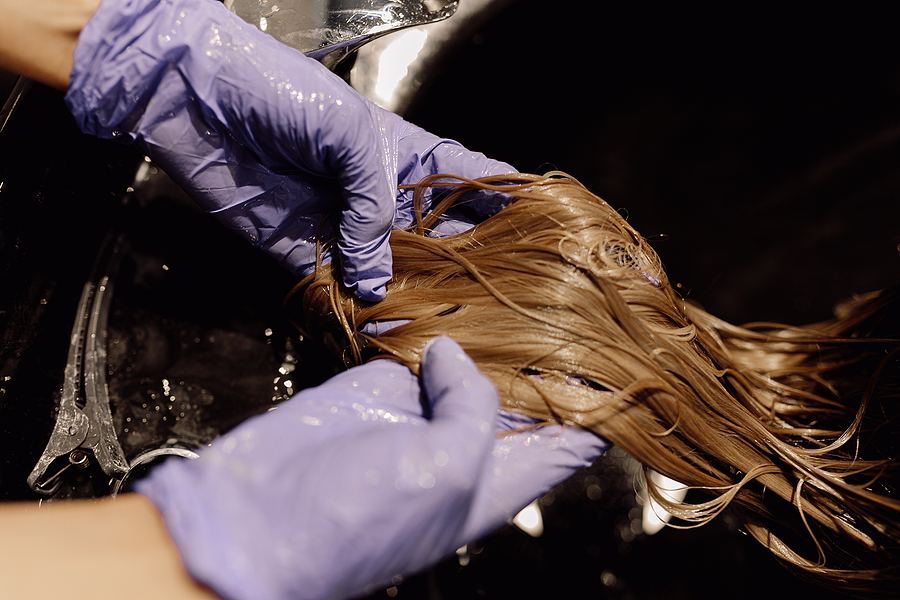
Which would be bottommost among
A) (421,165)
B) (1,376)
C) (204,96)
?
(1,376)

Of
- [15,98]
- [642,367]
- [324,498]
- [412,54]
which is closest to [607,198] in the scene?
[412,54]

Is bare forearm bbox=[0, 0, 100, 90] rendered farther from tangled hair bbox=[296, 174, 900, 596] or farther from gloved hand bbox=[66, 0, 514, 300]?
tangled hair bbox=[296, 174, 900, 596]

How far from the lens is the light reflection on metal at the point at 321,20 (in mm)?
900

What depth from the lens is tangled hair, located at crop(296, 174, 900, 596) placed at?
2.08 ft

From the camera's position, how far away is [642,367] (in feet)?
2.09

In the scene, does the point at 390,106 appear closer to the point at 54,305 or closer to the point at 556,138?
the point at 556,138

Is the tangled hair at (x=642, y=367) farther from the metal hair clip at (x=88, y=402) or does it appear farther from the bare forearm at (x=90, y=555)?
the metal hair clip at (x=88, y=402)

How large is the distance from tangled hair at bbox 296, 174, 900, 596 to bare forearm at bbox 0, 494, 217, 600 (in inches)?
14.1

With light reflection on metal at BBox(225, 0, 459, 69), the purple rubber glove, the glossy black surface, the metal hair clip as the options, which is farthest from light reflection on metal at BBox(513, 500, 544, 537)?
light reflection on metal at BBox(225, 0, 459, 69)

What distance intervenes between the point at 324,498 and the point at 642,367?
454 millimetres

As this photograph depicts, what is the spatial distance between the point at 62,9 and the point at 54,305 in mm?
578

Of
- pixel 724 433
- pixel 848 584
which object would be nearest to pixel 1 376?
pixel 724 433

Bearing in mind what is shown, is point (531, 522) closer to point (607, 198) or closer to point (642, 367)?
point (642, 367)

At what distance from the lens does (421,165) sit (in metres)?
0.83
